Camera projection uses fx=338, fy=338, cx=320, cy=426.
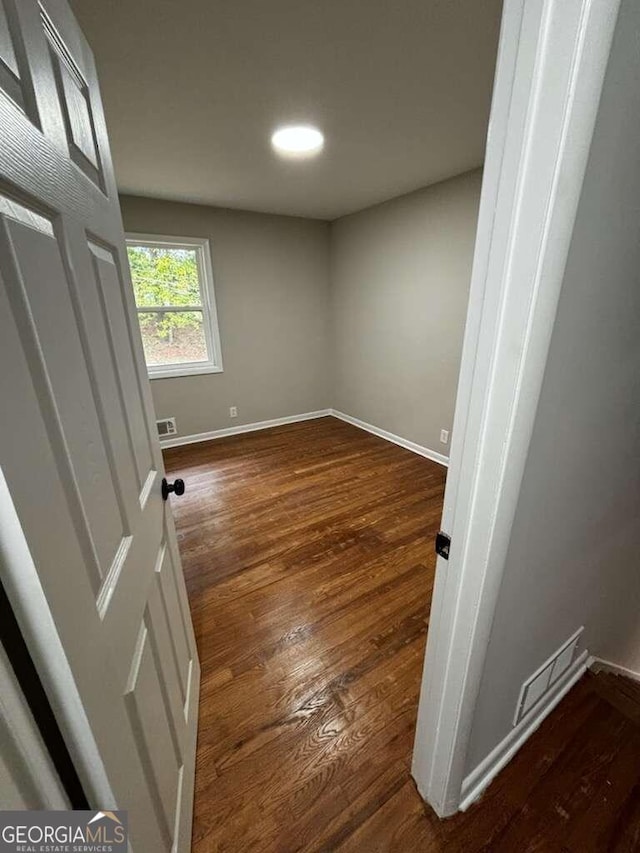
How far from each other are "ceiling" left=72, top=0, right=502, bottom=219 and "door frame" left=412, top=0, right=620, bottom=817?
1088 millimetres

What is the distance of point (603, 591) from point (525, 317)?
124 cm

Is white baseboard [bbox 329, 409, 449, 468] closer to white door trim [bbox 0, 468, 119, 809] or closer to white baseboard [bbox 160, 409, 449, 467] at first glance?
white baseboard [bbox 160, 409, 449, 467]

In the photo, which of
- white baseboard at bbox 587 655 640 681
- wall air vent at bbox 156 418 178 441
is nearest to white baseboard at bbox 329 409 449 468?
white baseboard at bbox 587 655 640 681

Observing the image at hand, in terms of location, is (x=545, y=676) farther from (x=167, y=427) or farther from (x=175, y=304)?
(x=175, y=304)

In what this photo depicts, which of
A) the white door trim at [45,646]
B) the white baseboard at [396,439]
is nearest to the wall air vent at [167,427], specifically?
the white baseboard at [396,439]

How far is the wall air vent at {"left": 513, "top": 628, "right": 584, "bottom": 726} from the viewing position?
1085 millimetres

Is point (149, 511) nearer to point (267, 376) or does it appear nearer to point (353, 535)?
point (353, 535)

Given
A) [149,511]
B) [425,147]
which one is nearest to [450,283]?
[425,147]

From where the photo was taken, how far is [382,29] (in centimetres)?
121

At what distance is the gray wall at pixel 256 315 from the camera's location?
11.2 ft

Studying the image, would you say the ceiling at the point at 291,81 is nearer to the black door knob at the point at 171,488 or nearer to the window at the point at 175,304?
the window at the point at 175,304

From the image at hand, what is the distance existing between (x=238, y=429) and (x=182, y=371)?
91 cm

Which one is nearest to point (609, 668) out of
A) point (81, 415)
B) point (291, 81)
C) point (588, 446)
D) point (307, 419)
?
point (588, 446)

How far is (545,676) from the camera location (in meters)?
1.14
